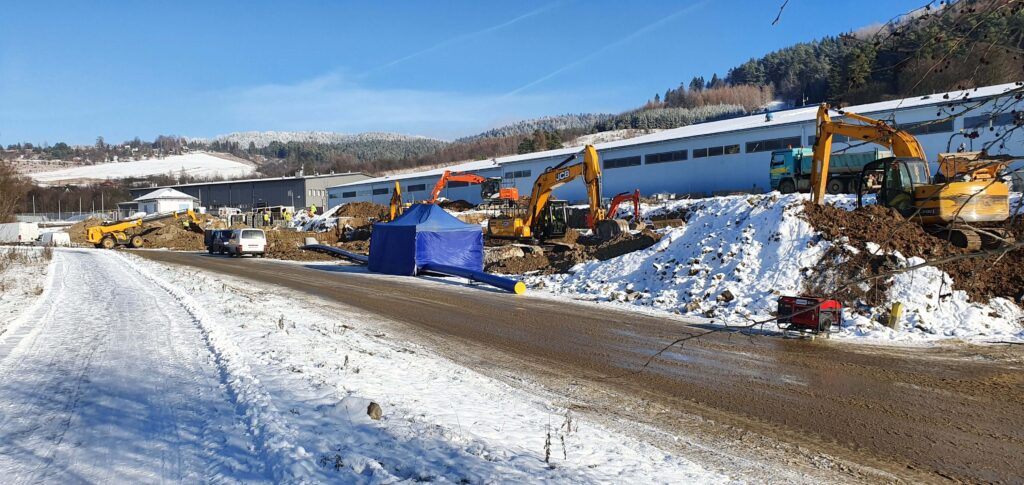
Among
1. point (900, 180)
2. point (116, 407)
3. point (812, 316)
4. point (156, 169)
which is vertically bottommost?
point (116, 407)

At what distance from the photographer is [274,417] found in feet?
19.2

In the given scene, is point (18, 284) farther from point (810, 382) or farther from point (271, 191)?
point (271, 191)

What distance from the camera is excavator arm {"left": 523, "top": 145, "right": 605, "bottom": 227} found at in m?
25.3

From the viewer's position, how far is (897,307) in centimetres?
1202

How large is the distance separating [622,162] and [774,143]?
12.8 meters

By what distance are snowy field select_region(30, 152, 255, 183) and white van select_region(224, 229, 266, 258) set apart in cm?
13678

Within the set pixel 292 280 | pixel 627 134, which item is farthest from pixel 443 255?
pixel 627 134

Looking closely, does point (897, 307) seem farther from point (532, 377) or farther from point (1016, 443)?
point (532, 377)

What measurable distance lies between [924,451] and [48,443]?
7.53 m

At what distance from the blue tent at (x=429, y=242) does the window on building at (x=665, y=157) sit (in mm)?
28793

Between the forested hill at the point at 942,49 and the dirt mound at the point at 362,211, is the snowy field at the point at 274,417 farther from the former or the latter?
the dirt mound at the point at 362,211

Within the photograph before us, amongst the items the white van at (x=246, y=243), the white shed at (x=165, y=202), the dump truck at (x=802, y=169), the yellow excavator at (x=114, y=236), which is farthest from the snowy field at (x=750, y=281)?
the white shed at (x=165, y=202)

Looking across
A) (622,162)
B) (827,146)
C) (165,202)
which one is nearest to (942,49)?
(827,146)

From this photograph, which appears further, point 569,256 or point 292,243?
point 292,243
